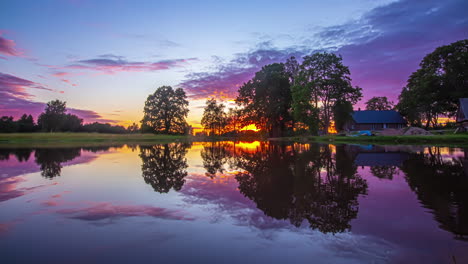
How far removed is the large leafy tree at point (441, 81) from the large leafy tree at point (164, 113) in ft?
212

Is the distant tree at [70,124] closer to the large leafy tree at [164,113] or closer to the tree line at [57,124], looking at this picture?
the tree line at [57,124]

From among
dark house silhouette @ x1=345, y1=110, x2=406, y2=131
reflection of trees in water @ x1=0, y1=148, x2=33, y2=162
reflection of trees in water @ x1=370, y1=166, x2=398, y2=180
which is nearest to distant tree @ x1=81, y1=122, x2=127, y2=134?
reflection of trees in water @ x1=0, y1=148, x2=33, y2=162

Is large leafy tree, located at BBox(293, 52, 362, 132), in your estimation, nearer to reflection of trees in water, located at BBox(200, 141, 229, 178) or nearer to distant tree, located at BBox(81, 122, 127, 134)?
reflection of trees in water, located at BBox(200, 141, 229, 178)

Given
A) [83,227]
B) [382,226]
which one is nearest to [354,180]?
[382,226]

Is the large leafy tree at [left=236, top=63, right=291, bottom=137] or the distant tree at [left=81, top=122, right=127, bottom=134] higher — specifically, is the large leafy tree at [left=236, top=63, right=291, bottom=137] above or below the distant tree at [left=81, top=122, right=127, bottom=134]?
above

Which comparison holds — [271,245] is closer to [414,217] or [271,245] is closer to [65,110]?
[414,217]

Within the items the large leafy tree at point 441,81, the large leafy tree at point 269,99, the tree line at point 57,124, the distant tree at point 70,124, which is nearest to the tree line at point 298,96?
the large leafy tree at point 269,99

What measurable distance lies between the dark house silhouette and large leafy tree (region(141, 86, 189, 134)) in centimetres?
5593

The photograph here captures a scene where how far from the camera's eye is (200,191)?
332 inches

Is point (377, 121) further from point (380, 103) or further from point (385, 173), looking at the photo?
point (385, 173)

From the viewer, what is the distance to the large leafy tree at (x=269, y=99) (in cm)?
6462

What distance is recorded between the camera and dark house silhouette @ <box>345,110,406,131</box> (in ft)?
253

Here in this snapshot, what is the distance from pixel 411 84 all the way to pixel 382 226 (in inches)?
2859

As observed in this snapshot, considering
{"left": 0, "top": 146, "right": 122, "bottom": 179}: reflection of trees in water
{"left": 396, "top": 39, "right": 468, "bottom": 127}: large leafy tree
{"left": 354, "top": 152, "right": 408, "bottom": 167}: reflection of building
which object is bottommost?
{"left": 354, "top": 152, "right": 408, "bottom": 167}: reflection of building
